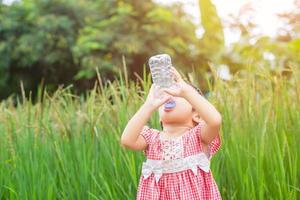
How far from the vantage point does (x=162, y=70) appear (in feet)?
7.38

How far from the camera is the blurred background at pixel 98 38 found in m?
17.6

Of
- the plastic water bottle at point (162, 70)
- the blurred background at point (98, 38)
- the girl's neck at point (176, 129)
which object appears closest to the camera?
the plastic water bottle at point (162, 70)

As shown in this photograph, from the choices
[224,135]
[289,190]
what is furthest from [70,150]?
[289,190]

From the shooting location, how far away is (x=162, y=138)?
246 cm

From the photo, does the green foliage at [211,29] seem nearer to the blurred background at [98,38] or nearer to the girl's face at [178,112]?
the blurred background at [98,38]

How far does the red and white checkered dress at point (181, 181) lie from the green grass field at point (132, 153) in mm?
566

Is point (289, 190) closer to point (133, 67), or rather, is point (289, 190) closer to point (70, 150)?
point (70, 150)

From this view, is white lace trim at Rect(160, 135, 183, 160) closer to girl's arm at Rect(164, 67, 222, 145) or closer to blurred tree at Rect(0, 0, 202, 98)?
girl's arm at Rect(164, 67, 222, 145)

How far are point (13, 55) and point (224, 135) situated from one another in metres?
15.9

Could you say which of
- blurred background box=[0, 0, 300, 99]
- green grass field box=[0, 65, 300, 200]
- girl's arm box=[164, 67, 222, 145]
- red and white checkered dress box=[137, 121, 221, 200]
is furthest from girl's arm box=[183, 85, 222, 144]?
blurred background box=[0, 0, 300, 99]

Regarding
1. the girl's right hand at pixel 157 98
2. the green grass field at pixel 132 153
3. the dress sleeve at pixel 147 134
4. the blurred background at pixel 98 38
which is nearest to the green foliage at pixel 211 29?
the blurred background at pixel 98 38

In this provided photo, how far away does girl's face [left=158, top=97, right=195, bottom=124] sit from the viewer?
241cm

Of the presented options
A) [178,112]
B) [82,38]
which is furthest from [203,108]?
[82,38]

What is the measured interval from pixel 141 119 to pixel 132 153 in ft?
2.71
